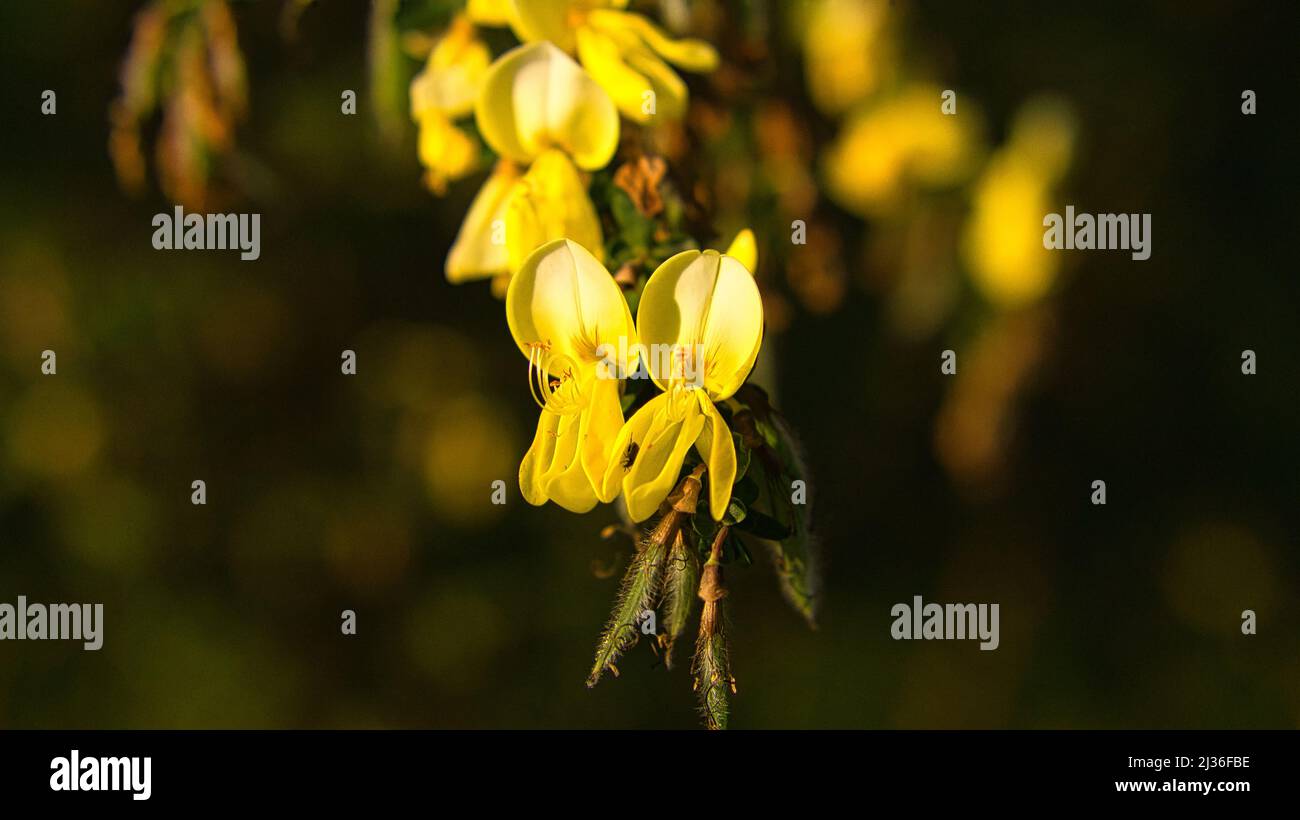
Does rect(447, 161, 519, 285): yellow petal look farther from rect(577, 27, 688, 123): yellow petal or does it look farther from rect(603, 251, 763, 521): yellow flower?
rect(603, 251, 763, 521): yellow flower

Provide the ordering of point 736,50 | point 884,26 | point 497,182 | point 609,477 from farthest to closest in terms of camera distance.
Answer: point 884,26, point 736,50, point 497,182, point 609,477

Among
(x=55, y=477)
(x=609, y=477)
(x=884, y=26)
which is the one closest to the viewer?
(x=609, y=477)

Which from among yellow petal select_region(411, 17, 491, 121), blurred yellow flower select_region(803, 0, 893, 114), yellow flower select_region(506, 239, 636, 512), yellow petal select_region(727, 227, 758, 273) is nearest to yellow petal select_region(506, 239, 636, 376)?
yellow flower select_region(506, 239, 636, 512)

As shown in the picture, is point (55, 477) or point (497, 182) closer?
point (497, 182)

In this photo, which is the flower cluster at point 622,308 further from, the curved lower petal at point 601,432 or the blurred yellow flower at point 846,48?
the blurred yellow flower at point 846,48

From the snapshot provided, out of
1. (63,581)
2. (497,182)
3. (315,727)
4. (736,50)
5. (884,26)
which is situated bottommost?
(315,727)

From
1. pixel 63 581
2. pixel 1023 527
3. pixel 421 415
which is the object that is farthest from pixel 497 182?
pixel 1023 527

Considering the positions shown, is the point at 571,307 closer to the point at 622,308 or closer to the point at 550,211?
the point at 622,308

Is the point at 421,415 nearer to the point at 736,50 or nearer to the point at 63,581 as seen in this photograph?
the point at 63,581
